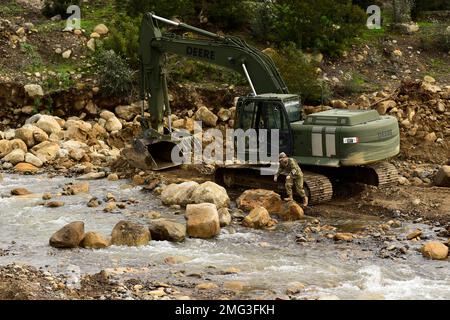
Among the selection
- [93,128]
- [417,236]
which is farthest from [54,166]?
[417,236]

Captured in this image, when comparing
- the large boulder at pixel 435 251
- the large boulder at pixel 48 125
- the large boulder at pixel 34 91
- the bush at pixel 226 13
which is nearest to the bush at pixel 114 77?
the large boulder at pixel 34 91

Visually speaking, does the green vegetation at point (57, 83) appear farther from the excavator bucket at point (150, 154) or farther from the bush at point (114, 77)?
the excavator bucket at point (150, 154)

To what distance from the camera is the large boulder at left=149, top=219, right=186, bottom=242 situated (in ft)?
48.0

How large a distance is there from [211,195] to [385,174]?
3.74m

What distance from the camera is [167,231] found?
1462 centimetres

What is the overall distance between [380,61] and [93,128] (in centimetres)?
1022

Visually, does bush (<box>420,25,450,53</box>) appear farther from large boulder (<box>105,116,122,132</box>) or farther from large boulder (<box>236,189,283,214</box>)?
large boulder (<box>236,189,283,214</box>)

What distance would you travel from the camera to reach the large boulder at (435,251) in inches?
533

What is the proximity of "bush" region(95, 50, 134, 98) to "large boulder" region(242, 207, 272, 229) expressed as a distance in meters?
10.7

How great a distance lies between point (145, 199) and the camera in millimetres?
18078

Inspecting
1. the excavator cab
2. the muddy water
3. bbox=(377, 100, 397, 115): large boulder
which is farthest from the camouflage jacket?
bbox=(377, 100, 397, 115): large boulder

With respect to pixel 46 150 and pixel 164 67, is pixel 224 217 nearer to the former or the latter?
pixel 164 67

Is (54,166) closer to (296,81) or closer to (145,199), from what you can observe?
(145,199)

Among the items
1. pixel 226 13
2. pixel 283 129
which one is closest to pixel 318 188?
pixel 283 129
